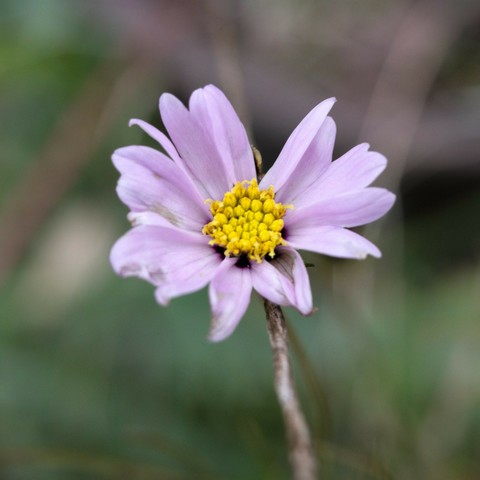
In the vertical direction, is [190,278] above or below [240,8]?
below

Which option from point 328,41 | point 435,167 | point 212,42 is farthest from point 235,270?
point 328,41

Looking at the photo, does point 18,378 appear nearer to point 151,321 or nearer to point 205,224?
point 151,321

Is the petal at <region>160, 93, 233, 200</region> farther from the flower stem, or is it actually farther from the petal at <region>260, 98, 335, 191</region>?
the flower stem

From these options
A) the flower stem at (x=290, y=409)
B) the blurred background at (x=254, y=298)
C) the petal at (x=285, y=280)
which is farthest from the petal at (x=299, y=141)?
the blurred background at (x=254, y=298)

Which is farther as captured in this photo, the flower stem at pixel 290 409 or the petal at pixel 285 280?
the petal at pixel 285 280

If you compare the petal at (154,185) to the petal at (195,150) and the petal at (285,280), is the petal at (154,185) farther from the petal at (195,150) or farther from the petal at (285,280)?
the petal at (285,280)

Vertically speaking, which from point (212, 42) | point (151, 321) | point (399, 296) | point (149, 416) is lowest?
point (149, 416)
